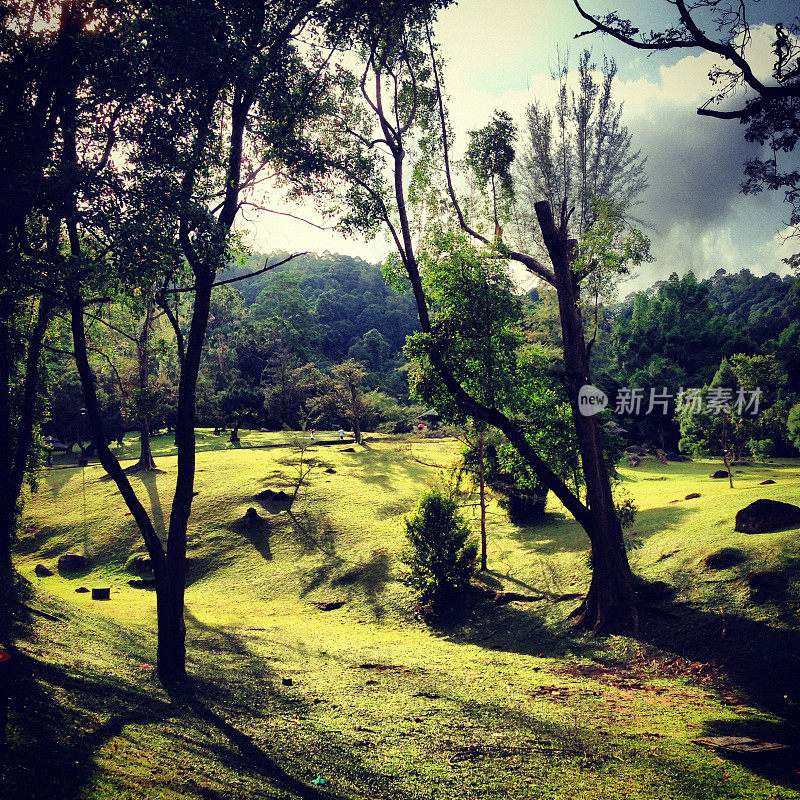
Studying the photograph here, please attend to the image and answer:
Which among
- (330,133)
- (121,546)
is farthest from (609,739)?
(121,546)

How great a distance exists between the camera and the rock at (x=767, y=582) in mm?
9586

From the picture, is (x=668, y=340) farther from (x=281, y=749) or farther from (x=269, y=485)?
(x=281, y=749)

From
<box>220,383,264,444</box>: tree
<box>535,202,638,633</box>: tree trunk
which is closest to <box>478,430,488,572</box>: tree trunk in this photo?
<box>535,202,638,633</box>: tree trunk

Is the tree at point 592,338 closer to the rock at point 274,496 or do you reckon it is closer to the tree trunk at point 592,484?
the tree trunk at point 592,484

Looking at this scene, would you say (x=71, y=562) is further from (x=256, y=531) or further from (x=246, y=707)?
(x=246, y=707)

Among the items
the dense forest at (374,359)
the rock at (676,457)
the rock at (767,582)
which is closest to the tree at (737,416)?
the dense forest at (374,359)

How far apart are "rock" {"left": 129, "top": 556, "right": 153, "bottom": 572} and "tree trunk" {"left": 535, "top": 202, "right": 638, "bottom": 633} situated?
14.6 meters

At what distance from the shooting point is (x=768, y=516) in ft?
37.0

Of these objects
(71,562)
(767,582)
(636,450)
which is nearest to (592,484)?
(767,582)

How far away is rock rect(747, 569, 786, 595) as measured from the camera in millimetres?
9586

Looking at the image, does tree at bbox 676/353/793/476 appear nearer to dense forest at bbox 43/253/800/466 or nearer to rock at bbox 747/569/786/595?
dense forest at bbox 43/253/800/466

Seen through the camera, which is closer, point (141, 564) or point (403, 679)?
→ point (403, 679)

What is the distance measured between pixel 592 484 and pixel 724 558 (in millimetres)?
3018

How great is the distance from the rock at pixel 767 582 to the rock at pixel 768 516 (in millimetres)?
1582
